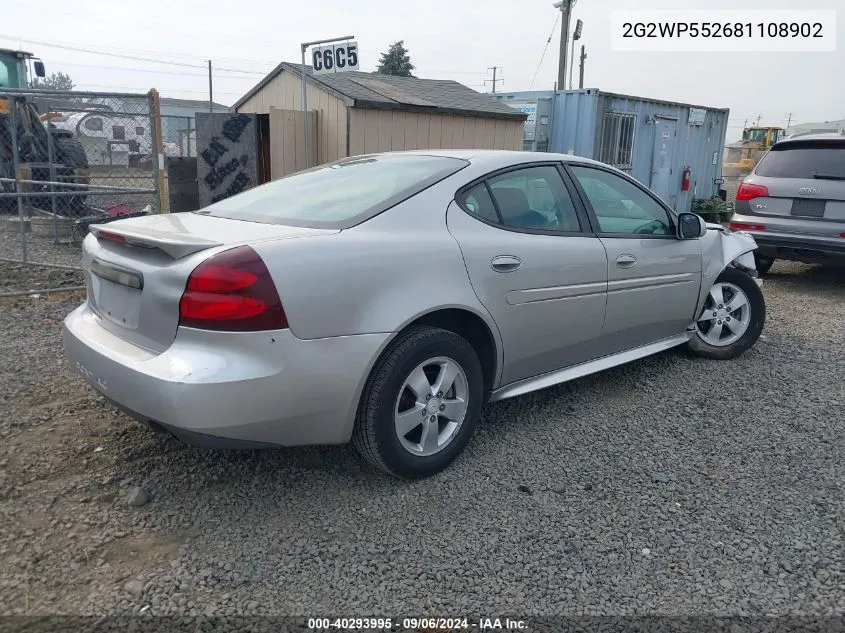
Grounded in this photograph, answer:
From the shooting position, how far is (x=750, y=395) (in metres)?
4.32

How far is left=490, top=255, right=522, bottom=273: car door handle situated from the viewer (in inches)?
128

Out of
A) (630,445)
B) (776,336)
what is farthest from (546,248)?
(776,336)

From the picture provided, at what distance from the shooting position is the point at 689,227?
14.4 ft

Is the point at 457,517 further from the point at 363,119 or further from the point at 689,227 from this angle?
the point at 363,119

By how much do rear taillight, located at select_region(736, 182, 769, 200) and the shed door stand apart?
590 cm

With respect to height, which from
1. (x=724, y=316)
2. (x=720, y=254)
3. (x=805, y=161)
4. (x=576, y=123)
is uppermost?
(x=576, y=123)

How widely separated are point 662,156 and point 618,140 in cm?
178

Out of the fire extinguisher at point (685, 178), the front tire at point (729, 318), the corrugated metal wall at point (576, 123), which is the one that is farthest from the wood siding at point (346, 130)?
the fire extinguisher at point (685, 178)

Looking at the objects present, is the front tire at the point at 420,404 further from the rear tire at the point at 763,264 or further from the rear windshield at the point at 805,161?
the rear tire at the point at 763,264

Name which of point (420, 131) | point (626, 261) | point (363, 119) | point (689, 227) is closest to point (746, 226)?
point (689, 227)

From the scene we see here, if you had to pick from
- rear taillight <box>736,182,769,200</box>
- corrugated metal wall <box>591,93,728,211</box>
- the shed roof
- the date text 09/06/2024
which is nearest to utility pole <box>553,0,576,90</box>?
corrugated metal wall <box>591,93,728,211</box>

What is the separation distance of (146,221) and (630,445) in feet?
8.69

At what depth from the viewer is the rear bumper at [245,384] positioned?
252 centimetres

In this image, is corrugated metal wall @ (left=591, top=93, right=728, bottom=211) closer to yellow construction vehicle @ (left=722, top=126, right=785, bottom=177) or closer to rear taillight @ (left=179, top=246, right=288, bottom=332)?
rear taillight @ (left=179, top=246, right=288, bottom=332)
